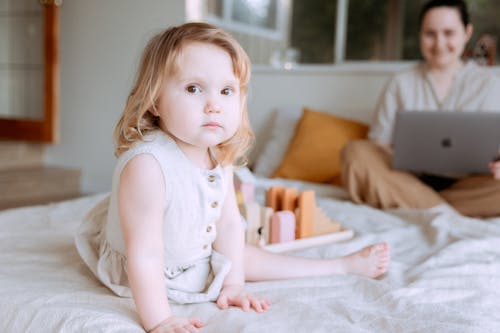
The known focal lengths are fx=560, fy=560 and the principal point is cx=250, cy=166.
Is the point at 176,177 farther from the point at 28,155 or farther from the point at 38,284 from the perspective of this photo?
the point at 28,155

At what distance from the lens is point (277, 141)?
2861mm

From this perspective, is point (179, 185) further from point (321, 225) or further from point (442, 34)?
point (442, 34)

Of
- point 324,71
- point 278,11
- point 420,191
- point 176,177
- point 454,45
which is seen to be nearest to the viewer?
point 176,177

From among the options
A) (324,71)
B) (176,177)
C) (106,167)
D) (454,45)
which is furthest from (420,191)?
(106,167)

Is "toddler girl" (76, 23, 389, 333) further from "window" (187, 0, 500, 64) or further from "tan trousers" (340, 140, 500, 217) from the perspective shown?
"window" (187, 0, 500, 64)

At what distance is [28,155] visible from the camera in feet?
12.4

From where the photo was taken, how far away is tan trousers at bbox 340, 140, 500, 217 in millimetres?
2053

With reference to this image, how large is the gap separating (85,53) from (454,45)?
7.71ft

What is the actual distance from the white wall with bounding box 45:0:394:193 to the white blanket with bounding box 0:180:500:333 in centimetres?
163

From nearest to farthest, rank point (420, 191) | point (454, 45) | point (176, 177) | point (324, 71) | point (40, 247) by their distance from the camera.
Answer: point (176, 177), point (40, 247), point (420, 191), point (454, 45), point (324, 71)

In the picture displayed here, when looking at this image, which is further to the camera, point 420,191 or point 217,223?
point 420,191

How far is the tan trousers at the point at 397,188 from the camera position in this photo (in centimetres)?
205

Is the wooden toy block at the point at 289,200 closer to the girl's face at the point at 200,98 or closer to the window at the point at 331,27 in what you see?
the girl's face at the point at 200,98

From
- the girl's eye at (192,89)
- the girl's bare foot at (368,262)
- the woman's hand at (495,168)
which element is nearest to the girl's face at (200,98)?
the girl's eye at (192,89)
